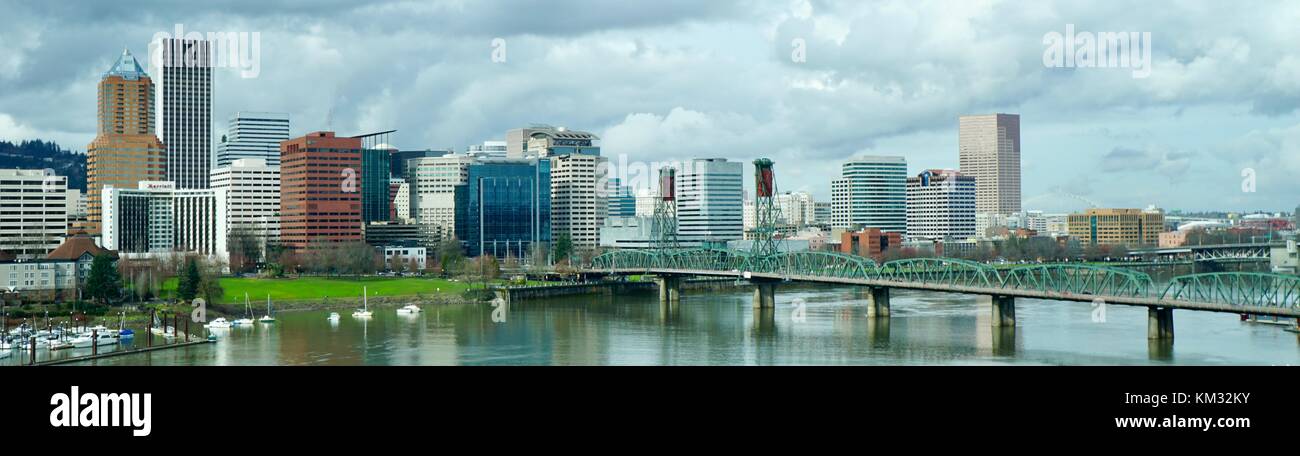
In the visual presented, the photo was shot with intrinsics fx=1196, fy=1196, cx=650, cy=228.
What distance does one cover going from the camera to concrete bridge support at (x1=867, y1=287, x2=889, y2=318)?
46219 mm

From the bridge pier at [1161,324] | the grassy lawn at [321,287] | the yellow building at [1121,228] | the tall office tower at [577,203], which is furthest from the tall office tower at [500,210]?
the bridge pier at [1161,324]

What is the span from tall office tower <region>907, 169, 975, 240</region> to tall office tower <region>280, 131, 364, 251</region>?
86.8m

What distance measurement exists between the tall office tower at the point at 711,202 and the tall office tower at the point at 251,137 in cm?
5397

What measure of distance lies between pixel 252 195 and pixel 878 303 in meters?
75.4

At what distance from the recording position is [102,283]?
46219 mm

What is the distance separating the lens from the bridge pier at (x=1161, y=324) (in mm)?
34469

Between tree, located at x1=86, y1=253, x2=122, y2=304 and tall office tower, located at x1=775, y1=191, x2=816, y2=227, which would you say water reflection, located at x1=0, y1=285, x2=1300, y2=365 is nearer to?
tree, located at x1=86, y1=253, x2=122, y2=304

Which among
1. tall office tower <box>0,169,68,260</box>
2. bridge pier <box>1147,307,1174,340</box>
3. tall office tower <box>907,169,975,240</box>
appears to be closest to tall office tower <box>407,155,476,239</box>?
tall office tower <box>0,169,68,260</box>

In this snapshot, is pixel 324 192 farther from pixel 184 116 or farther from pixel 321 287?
pixel 184 116

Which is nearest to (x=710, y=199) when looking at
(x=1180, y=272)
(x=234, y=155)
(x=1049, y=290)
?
(x=1180, y=272)

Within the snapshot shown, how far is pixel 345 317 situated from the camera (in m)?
48.9

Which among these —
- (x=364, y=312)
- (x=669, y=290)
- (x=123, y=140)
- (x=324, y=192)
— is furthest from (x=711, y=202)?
(x=364, y=312)

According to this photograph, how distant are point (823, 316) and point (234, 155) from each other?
121 metres

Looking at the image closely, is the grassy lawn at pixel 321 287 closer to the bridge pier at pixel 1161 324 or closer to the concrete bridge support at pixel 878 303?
the concrete bridge support at pixel 878 303
